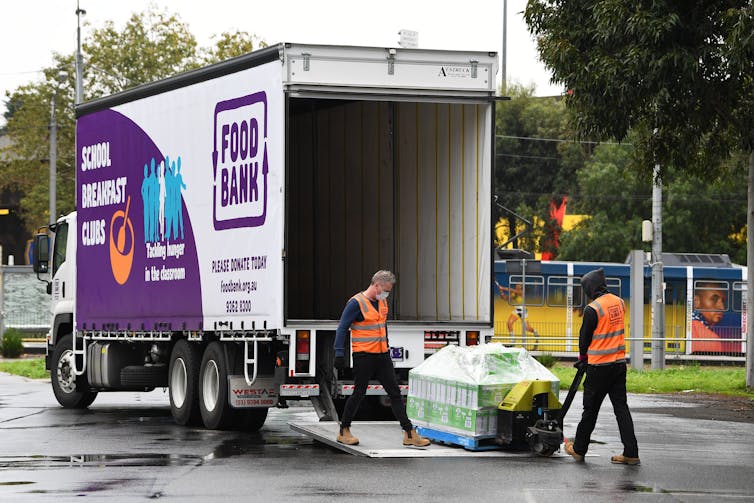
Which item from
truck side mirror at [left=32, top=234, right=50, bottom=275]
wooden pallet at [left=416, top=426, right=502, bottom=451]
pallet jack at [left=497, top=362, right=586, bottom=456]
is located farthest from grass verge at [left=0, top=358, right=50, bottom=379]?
pallet jack at [left=497, top=362, right=586, bottom=456]

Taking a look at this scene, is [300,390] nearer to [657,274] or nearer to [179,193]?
[179,193]

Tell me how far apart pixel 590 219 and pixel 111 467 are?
42842 mm

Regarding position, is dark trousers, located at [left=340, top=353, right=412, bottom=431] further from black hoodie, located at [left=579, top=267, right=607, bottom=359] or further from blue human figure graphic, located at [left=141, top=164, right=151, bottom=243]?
blue human figure graphic, located at [left=141, top=164, right=151, bottom=243]

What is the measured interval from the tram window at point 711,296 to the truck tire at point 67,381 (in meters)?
23.7

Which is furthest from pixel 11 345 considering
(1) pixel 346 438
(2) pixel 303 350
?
(1) pixel 346 438

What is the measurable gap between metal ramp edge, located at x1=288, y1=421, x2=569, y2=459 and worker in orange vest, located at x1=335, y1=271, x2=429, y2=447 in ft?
0.52

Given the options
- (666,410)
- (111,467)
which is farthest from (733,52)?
(111,467)

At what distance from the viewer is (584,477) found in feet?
40.0

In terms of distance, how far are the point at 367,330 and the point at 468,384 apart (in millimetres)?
1075

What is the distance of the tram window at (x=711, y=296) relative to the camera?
40750 mm

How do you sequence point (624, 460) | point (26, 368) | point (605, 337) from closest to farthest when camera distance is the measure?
point (624, 460)
point (605, 337)
point (26, 368)

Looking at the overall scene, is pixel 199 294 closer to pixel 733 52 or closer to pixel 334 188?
pixel 334 188

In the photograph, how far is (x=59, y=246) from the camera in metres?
21.1

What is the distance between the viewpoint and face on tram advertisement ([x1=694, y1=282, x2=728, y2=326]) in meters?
40.8
